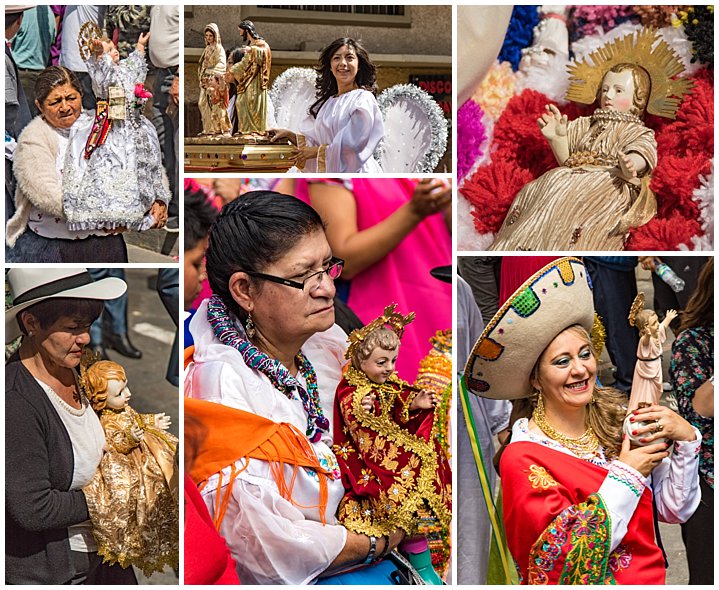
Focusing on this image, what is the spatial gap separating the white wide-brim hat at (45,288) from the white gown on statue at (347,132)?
784 mm

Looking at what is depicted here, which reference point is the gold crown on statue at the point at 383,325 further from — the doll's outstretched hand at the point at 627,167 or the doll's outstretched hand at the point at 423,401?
the doll's outstretched hand at the point at 627,167

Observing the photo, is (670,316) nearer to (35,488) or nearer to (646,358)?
(646,358)

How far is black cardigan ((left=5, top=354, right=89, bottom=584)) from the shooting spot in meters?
3.23

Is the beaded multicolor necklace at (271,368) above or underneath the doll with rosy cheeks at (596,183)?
underneath

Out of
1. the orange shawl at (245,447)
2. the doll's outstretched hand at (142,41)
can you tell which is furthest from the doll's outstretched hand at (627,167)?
the doll's outstretched hand at (142,41)

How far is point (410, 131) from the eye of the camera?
3357mm

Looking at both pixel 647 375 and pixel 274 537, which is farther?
pixel 647 375

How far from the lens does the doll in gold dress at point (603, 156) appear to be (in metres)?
3.37

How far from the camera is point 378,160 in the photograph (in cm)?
337

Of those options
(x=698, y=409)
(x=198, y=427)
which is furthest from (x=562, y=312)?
(x=198, y=427)

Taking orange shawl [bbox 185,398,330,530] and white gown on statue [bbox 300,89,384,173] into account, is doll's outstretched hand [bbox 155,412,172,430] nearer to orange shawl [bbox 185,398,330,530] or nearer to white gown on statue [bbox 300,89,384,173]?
orange shawl [bbox 185,398,330,530]

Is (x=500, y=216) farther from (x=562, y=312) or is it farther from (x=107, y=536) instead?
(x=107, y=536)

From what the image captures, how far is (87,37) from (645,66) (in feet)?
6.07

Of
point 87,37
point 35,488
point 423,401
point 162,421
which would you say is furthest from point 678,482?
point 87,37
